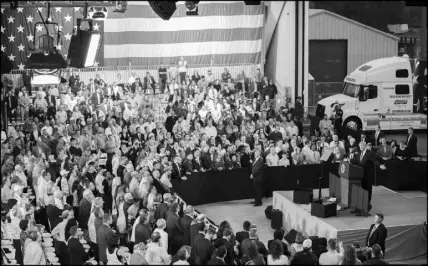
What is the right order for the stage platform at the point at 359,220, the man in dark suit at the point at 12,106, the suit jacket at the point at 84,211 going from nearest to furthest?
the suit jacket at the point at 84,211 → the stage platform at the point at 359,220 → the man in dark suit at the point at 12,106

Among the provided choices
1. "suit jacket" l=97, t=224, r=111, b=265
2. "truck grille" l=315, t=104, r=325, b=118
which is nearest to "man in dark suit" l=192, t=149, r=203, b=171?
Answer: "suit jacket" l=97, t=224, r=111, b=265

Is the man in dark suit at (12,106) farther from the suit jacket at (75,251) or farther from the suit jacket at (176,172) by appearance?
the suit jacket at (75,251)

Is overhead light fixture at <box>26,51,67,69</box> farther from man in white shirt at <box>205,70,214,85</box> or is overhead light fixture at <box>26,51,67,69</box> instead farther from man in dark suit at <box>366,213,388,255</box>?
man in white shirt at <box>205,70,214,85</box>

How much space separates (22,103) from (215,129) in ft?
23.6

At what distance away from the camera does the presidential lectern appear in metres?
19.2

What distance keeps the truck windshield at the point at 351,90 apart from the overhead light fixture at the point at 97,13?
545 inches

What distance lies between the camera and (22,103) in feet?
93.0

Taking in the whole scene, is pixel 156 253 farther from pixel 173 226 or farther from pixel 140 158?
pixel 140 158

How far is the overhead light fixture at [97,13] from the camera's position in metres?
22.4

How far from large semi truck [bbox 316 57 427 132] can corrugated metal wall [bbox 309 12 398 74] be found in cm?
817

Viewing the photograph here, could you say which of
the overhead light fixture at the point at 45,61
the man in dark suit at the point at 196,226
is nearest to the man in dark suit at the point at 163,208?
the man in dark suit at the point at 196,226

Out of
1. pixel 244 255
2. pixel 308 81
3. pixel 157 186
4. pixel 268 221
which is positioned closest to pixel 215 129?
pixel 268 221

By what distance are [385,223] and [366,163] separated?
8.11 ft

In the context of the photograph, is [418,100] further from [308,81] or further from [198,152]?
[198,152]
